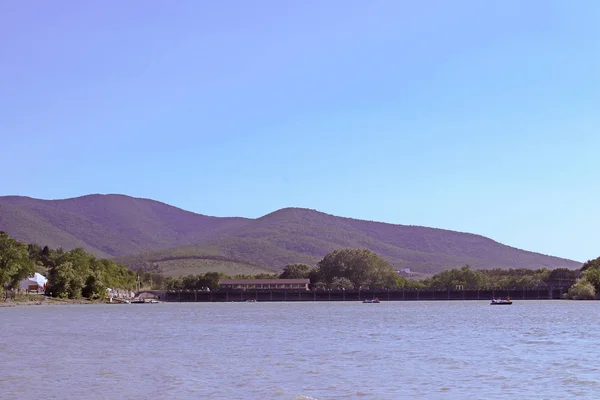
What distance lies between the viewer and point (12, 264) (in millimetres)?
154375

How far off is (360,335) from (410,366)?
22463 mm

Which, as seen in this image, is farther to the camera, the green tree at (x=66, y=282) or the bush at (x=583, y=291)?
the bush at (x=583, y=291)

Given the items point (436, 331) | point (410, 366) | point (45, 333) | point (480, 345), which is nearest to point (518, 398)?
point (410, 366)

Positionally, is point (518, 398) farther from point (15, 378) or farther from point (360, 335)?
point (360, 335)

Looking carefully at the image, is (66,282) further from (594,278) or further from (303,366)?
(303,366)

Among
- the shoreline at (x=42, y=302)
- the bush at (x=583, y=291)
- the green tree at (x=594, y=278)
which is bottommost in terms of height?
the shoreline at (x=42, y=302)

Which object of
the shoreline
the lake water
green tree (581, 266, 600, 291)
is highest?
green tree (581, 266, 600, 291)

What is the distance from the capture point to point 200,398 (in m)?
27.8

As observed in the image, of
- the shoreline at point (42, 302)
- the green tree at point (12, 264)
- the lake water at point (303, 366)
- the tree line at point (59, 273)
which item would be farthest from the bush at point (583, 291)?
the lake water at point (303, 366)

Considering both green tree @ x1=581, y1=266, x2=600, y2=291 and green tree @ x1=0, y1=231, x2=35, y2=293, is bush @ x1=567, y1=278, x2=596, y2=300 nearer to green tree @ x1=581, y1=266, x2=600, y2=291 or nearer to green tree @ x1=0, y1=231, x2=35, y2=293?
green tree @ x1=581, y1=266, x2=600, y2=291

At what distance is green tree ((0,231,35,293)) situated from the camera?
497 ft

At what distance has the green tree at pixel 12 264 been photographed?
151625mm

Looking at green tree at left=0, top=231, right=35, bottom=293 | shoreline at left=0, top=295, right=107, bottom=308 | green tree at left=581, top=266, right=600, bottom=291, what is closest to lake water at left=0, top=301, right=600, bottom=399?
green tree at left=0, top=231, right=35, bottom=293

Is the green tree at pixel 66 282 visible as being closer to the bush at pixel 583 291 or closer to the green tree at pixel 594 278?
the bush at pixel 583 291
